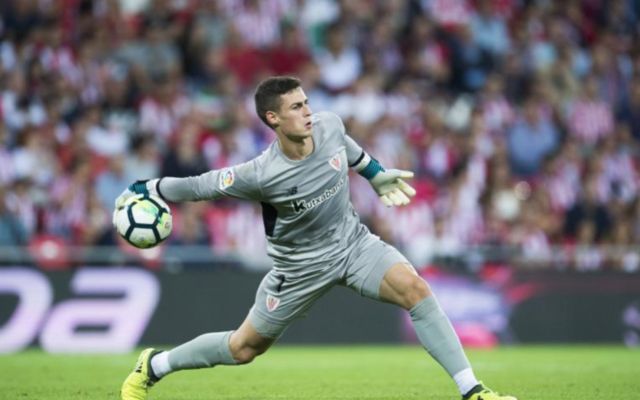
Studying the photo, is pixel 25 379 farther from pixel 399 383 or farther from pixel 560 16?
pixel 560 16

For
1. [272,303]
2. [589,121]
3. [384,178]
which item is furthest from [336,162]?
[589,121]

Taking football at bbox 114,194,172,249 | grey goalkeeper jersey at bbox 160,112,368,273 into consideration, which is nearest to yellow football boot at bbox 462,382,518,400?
grey goalkeeper jersey at bbox 160,112,368,273

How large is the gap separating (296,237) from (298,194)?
33 cm

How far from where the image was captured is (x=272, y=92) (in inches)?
324

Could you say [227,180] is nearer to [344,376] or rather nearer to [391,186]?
[391,186]

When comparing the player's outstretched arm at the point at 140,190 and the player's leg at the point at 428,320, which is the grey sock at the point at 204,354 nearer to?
the player's outstretched arm at the point at 140,190

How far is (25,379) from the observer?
1083cm

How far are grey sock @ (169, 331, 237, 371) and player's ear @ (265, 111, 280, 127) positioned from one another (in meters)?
1.53

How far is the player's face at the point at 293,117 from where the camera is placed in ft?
26.6

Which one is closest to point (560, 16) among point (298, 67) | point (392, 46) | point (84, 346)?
point (392, 46)

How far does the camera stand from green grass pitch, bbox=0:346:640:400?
31.0 ft

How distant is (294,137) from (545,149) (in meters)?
10.6

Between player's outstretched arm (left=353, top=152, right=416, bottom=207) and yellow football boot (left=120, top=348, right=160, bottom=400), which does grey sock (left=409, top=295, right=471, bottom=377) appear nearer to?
player's outstretched arm (left=353, top=152, right=416, bottom=207)

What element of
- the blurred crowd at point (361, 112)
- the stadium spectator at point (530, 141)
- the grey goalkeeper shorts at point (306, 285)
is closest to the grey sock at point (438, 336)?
the grey goalkeeper shorts at point (306, 285)
